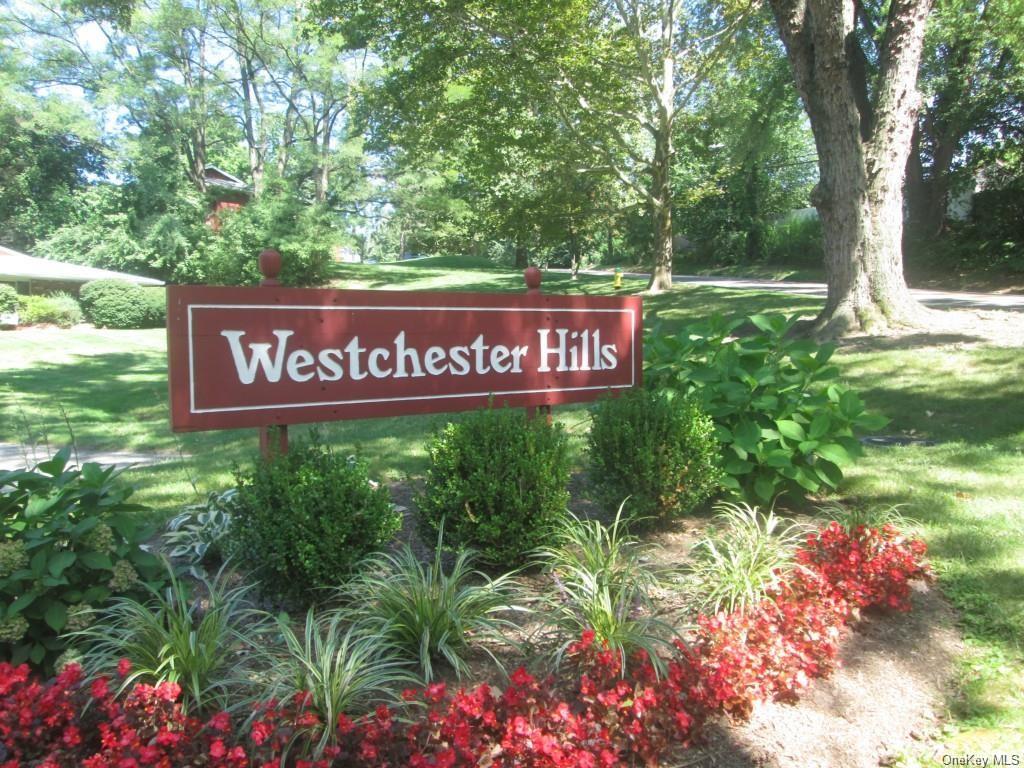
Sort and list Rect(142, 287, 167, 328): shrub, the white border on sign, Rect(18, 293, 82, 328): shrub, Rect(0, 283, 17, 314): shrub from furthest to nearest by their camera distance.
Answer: Rect(142, 287, 167, 328): shrub → Rect(18, 293, 82, 328): shrub → Rect(0, 283, 17, 314): shrub → the white border on sign

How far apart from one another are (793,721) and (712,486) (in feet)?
4.94

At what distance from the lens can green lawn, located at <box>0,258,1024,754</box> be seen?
2.88 metres

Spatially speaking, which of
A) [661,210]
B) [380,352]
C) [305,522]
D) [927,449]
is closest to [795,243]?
[661,210]

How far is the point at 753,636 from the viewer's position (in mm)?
2615

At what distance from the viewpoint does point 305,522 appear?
2.85m

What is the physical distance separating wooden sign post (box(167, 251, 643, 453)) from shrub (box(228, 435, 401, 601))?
1.10 ft

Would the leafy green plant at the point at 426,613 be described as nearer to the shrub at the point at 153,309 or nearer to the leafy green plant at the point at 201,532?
the leafy green plant at the point at 201,532

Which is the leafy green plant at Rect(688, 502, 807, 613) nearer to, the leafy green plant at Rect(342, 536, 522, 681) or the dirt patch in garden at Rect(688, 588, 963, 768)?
the dirt patch in garden at Rect(688, 588, 963, 768)

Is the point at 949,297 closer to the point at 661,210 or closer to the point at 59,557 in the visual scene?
the point at 661,210

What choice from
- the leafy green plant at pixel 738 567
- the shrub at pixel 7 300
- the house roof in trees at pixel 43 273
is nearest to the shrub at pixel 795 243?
the house roof in trees at pixel 43 273

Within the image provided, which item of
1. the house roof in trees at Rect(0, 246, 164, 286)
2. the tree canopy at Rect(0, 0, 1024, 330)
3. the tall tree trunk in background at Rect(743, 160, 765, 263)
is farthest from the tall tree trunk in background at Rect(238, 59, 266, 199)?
the tall tree trunk in background at Rect(743, 160, 765, 263)

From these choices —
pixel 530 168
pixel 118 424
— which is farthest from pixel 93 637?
pixel 530 168

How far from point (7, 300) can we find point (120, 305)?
10.2ft

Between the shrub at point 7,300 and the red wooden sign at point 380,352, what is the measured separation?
80.1 feet
